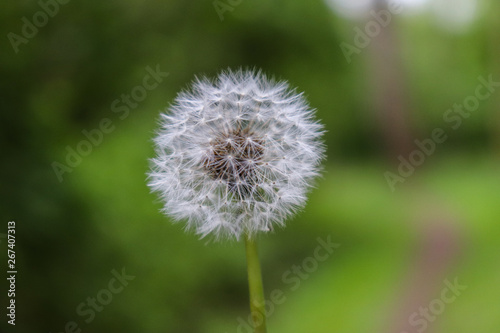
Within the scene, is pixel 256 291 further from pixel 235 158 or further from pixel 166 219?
pixel 166 219

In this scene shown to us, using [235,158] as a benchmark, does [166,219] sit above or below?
above

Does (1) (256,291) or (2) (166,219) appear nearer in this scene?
(1) (256,291)

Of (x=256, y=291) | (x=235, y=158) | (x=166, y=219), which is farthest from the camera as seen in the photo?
(x=166, y=219)

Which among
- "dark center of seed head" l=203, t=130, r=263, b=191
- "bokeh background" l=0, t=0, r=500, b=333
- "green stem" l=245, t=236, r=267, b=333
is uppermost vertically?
"bokeh background" l=0, t=0, r=500, b=333

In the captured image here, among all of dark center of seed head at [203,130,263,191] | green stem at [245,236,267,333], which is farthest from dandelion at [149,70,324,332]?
green stem at [245,236,267,333]

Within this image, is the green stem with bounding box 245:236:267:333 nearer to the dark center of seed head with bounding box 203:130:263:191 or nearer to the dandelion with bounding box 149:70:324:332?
the dandelion with bounding box 149:70:324:332

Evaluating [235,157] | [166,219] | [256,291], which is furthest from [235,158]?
[166,219]

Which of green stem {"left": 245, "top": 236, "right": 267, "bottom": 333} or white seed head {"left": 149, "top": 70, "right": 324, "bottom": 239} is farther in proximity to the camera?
white seed head {"left": 149, "top": 70, "right": 324, "bottom": 239}

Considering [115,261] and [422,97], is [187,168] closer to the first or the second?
[115,261]
